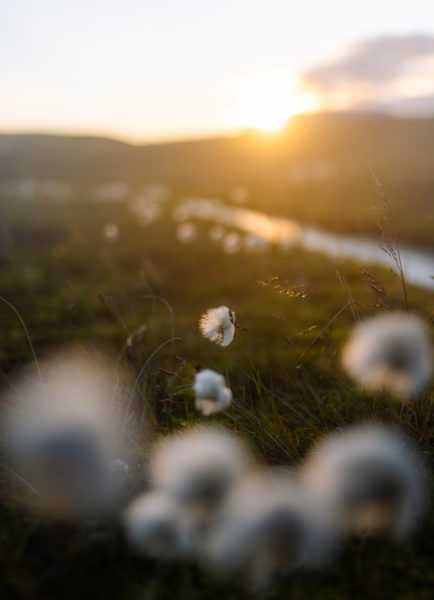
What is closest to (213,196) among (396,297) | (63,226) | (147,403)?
(63,226)

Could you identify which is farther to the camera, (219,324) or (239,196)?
(239,196)

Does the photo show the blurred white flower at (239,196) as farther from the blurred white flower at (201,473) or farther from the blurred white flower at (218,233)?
the blurred white flower at (201,473)

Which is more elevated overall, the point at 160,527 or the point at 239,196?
the point at 160,527

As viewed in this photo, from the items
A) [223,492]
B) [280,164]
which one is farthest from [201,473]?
A: [280,164]

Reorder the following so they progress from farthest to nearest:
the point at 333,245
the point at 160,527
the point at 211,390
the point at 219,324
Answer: the point at 333,245 → the point at 219,324 → the point at 211,390 → the point at 160,527

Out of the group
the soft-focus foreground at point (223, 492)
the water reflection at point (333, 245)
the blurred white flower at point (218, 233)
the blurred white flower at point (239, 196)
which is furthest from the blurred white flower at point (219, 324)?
the blurred white flower at point (239, 196)

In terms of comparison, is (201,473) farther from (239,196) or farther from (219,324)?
(239,196)
